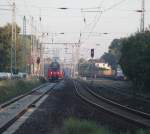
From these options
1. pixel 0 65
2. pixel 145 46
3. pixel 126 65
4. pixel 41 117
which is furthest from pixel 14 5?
pixel 41 117

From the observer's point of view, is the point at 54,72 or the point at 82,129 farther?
the point at 54,72

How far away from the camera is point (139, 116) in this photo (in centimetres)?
2330

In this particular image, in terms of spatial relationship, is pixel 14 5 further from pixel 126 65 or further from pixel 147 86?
pixel 147 86

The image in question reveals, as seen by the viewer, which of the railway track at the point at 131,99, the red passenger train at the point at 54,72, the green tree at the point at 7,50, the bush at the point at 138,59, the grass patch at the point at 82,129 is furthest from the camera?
the red passenger train at the point at 54,72

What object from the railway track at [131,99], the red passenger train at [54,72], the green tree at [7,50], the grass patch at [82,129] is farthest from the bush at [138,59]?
the red passenger train at [54,72]

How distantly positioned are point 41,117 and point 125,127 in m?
5.24

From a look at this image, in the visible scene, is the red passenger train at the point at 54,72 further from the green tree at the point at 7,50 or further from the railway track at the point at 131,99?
the railway track at the point at 131,99

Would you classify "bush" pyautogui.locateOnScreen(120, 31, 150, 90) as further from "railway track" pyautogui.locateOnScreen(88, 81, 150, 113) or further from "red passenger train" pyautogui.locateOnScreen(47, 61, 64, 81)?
"red passenger train" pyautogui.locateOnScreen(47, 61, 64, 81)

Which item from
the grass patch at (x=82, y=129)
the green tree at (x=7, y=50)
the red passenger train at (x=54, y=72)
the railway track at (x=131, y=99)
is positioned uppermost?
the green tree at (x=7, y=50)

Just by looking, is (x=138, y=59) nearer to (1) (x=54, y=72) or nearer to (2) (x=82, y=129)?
(2) (x=82, y=129)

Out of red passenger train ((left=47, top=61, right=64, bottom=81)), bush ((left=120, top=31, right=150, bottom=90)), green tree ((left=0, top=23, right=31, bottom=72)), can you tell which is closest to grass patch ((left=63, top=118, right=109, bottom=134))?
bush ((left=120, top=31, right=150, bottom=90))

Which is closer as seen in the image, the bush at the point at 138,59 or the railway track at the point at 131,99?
the railway track at the point at 131,99

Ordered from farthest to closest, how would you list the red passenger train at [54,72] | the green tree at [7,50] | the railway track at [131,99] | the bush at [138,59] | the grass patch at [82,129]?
1. the red passenger train at [54,72]
2. the green tree at [7,50]
3. the bush at [138,59]
4. the railway track at [131,99]
5. the grass patch at [82,129]

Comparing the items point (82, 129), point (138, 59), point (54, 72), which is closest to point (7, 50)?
point (54, 72)
